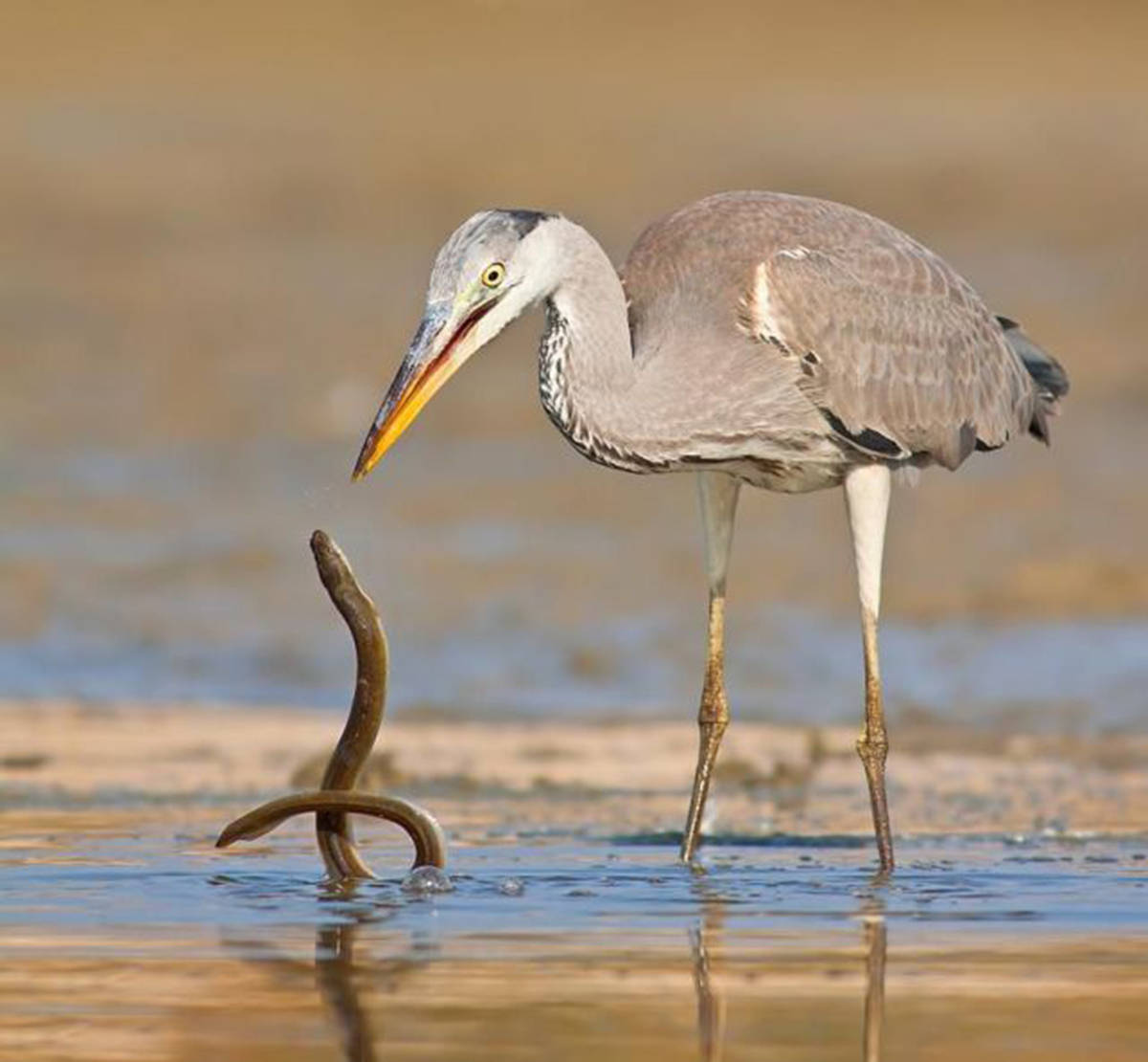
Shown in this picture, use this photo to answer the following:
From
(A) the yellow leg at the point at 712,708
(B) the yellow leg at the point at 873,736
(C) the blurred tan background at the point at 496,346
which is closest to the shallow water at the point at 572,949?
(B) the yellow leg at the point at 873,736

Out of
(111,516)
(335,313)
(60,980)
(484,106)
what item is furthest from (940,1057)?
(484,106)

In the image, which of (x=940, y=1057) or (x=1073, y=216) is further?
(x=1073, y=216)

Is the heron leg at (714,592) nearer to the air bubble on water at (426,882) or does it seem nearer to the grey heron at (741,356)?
the grey heron at (741,356)

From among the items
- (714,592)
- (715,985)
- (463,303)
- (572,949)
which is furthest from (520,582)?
(715,985)

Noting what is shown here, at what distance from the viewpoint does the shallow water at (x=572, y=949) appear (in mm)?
6203

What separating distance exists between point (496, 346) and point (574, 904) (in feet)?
36.2

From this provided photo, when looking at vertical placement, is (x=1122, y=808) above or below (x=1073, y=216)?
below

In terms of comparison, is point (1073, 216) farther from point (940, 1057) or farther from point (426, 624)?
point (940, 1057)

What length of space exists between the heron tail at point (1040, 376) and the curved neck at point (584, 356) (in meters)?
2.12

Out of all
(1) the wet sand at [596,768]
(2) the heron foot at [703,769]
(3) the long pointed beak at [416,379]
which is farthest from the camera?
(1) the wet sand at [596,768]

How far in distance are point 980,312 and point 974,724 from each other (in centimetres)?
205

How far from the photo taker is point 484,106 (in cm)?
2452

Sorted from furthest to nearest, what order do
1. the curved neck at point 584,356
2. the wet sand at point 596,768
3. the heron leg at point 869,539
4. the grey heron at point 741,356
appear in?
the wet sand at point 596,768 → the heron leg at point 869,539 → the curved neck at point 584,356 → the grey heron at point 741,356

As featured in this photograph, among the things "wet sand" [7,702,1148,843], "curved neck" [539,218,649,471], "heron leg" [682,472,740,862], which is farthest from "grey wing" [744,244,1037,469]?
"wet sand" [7,702,1148,843]
